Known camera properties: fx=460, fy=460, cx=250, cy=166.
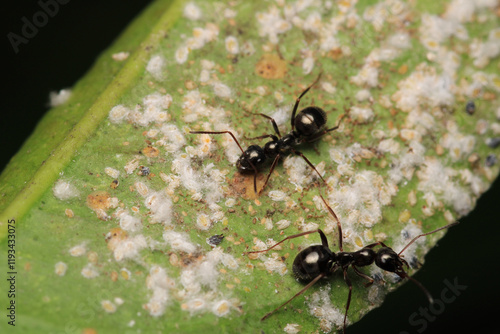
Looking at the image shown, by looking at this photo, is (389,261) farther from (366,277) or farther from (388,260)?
(366,277)

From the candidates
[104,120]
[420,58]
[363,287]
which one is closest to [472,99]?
[420,58]

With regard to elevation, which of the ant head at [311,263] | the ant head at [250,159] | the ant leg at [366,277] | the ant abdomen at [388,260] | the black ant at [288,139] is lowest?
the ant leg at [366,277]

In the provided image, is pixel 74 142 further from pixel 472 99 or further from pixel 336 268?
pixel 472 99

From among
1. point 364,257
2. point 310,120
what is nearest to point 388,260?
point 364,257

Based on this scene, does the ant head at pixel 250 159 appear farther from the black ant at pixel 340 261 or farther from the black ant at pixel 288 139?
the black ant at pixel 340 261

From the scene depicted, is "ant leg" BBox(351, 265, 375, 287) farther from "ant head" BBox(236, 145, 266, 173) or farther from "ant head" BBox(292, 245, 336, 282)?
"ant head" BBox(236, 145, 266, 173)

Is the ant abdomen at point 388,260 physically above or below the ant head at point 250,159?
below

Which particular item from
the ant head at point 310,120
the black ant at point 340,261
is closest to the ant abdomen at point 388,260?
the black ant at point 340,261

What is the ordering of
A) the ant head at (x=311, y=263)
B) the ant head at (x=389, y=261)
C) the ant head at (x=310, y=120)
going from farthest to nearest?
the ant head at (x=310, y=120), the ant head at (x=389, y=261), the ant head at (x=311, y=263)
